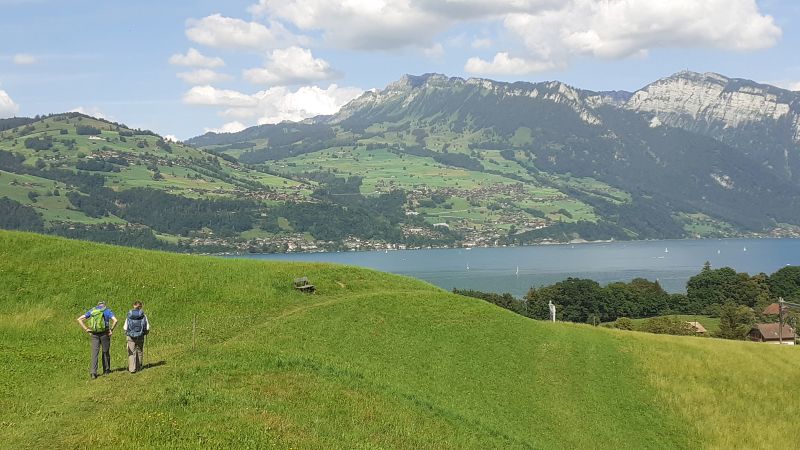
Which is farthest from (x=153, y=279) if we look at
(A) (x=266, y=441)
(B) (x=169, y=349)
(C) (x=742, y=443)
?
(C) (x=742, y=443)

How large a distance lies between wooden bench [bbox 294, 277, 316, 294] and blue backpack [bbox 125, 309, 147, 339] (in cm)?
2211

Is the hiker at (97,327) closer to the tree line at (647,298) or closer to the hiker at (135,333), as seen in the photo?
the hiker at (135,333)

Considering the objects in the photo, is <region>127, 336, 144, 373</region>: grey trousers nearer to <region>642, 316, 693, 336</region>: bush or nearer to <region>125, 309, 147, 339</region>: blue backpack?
<region>125, 309, 147, 339</region>: blue backpack

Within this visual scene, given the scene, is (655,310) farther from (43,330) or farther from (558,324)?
(43,330)

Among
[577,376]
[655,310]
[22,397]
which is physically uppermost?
[22,397]

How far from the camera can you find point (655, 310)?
170375 mm

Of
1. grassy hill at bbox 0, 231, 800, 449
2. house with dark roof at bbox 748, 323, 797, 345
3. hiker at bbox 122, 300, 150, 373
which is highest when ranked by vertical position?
hiker at bbox 122, 300, 150, 373

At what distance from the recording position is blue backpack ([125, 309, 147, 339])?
93.8 feet

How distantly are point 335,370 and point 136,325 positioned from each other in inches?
398

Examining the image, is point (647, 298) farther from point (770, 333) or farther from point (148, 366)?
point (148, 366)

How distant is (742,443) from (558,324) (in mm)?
18845

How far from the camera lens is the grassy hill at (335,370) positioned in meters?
23.1

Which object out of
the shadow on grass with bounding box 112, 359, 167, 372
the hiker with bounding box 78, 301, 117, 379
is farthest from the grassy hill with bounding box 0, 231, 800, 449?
the hiker with bounding box 78, 301, 117, 379

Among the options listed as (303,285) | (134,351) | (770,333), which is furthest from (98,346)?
(770,333)
